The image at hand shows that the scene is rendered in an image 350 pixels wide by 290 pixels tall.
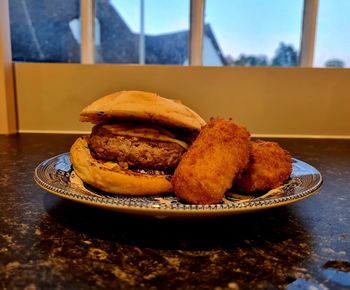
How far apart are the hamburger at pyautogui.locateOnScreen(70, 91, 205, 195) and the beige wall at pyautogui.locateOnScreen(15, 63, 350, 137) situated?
105 cm

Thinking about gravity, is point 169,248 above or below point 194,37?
below

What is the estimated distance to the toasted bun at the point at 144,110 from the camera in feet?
2.48

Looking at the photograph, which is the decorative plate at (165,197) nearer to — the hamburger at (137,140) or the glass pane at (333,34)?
the hamburger at (137,140)

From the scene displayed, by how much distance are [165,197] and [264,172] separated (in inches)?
8.3

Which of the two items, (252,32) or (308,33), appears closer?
Answer: (308,33)

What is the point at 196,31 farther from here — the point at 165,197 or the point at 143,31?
the point at 165,197

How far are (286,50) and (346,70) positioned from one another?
0.53m

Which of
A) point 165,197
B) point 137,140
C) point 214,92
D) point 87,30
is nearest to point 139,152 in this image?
point 137,140

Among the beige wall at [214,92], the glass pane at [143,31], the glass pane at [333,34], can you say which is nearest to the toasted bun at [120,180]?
the beige wall at [214,92]

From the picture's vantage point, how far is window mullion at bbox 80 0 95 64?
2.09 m

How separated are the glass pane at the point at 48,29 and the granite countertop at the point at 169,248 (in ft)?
5.22

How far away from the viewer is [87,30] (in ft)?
6.99

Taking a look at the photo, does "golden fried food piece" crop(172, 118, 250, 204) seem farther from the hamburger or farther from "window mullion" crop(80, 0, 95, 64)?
"window mullion" crop(80, 0, 95, 64)

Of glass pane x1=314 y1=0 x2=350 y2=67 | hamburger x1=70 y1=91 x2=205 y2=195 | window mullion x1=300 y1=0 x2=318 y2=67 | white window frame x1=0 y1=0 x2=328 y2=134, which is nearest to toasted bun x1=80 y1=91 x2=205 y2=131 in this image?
hamburger x1=70 y1=91 x2=205 y2=195
